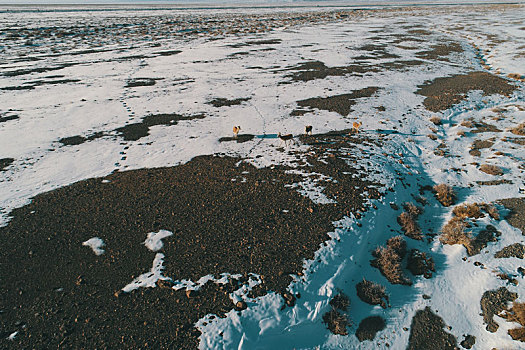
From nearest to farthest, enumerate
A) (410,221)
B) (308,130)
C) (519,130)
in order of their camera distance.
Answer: (410,221), (308,130), (519,130)

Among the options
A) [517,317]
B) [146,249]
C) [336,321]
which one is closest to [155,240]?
[146,249]

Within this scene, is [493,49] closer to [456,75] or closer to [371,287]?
[456,75]

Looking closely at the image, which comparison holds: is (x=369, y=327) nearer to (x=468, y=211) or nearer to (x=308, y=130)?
(x=468, y=211)

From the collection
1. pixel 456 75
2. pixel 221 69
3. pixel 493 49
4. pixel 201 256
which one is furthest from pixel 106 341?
pixel 493 49

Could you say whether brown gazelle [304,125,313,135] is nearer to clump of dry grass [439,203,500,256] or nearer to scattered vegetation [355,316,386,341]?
clump of dry grass [439,203,500,256]

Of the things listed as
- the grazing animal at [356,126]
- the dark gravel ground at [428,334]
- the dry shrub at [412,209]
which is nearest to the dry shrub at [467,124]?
the grazing animal at [356,126]

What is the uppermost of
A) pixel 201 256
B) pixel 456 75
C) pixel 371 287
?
pixel 456 75

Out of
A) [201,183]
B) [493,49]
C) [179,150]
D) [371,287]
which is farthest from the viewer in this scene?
[493,49]
